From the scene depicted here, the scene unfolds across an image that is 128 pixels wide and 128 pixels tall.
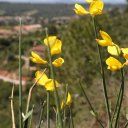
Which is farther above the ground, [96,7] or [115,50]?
[96,7]

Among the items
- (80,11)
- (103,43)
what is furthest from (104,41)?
(80,11)

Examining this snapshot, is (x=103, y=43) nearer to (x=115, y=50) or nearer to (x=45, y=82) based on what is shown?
(x=115, y=50)

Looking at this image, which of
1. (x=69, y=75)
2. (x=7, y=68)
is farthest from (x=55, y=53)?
(x=7, y=68)

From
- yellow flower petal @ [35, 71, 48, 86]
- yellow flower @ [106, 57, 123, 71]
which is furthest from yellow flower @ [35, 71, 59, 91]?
yellow flower @ [106, 57, 123, 71]

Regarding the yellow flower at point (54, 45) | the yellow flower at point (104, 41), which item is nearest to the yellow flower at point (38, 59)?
the yellow flower at point (54, 45)

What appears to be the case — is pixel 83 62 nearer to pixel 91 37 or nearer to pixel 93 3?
pixel 91 37

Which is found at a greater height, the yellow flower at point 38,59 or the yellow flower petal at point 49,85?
the yellow flower at point 38,59

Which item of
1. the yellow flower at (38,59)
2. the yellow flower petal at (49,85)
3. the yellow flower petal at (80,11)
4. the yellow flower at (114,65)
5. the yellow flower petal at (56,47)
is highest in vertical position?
the yellow flower petal at (80,11)

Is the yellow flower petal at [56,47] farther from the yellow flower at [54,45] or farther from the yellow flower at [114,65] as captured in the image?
the yellow flower at [114,65]
